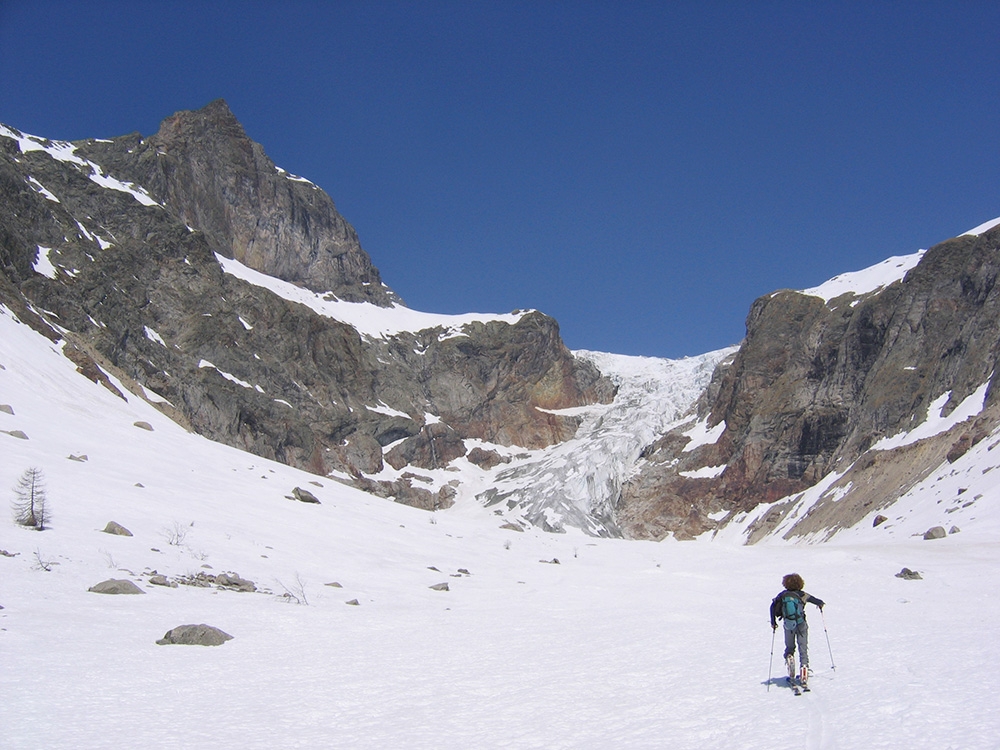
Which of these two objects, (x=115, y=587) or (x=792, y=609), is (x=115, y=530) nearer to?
(x=115, y=587)

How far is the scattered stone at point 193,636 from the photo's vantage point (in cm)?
1109

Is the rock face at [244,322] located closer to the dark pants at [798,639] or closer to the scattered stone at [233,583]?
the scattered stone at [233,583]

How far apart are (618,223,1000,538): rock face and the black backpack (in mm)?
44071

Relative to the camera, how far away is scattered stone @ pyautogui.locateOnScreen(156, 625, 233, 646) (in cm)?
1109

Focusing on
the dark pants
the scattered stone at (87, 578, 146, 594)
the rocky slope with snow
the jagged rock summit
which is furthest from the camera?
the jagged rock summit

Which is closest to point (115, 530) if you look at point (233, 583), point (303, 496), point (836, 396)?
point (233, 583)

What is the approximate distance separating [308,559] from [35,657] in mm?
10578

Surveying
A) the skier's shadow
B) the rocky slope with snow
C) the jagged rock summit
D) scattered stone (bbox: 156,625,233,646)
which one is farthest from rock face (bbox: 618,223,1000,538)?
the jagged rock summit

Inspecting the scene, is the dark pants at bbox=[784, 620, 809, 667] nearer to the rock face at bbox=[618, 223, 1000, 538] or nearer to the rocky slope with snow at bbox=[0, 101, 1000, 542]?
the rocky slope with snow at bbox=[0, 101, 1000, 542]

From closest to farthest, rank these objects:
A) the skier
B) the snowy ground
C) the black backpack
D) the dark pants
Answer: the snowy ground, the skier, the dark pants, the black backpack

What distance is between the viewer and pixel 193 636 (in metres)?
11.2

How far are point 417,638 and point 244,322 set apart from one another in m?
97.0

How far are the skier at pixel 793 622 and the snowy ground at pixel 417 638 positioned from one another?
39cm

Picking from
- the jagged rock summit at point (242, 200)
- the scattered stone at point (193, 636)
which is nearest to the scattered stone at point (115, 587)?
the scattered stone at point (193, 636)
